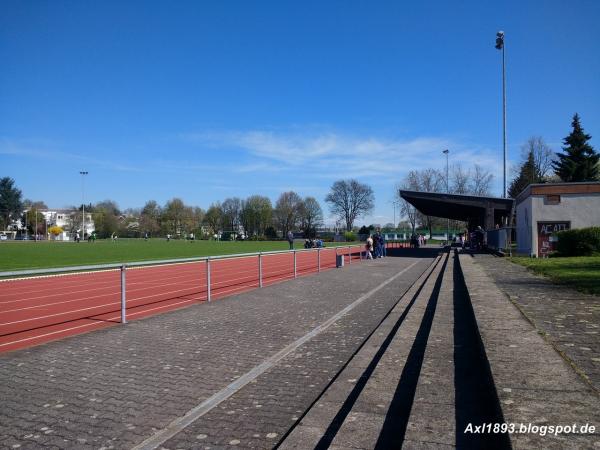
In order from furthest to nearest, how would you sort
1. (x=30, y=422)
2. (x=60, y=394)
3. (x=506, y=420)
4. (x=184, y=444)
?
(x=60, y=394) → (x=30, y=422) → (x=184, y=444) → (x=506, y=420)

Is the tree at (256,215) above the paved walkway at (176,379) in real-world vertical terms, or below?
above

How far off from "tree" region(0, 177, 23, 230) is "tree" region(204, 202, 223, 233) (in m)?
45.4

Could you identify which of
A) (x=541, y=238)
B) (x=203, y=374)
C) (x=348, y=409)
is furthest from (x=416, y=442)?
(x=541, y=238)

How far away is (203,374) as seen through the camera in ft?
16.7

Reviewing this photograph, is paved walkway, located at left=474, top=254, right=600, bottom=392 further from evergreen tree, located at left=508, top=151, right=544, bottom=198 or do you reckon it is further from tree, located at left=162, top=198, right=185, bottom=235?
tree, located at left=162, top=198, right=185, bottom=235

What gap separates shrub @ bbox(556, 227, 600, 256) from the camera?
22.0 metres

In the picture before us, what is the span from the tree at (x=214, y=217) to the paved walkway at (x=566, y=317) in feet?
379

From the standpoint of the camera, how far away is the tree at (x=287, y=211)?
105750mm

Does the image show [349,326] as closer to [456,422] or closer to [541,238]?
[456,422]

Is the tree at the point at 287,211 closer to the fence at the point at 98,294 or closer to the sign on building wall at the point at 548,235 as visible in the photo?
the sign on building wall at the point at 548,235

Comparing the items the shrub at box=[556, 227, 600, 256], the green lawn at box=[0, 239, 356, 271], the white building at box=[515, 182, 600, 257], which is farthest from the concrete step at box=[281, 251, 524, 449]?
the white building at box=[515, 182, 600, 257]

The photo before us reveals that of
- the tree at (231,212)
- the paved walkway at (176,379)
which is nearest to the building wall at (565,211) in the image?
the paved walkway at (176,379)

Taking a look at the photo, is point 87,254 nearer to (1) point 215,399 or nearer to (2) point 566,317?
(1) point 215,399

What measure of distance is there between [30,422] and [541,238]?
2650cm
